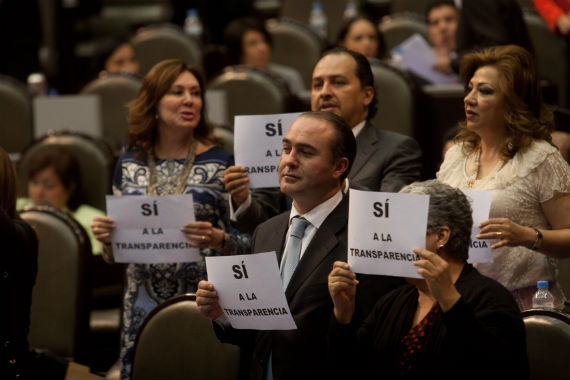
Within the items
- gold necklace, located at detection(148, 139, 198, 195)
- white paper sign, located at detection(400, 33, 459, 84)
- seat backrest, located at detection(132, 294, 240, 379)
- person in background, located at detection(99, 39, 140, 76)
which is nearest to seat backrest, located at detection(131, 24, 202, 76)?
person in background, located at detection(99, 39, 140, 76)

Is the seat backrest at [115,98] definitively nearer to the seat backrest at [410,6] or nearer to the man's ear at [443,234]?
the seat backrest at [410,6]

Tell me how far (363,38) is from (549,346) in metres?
3.70

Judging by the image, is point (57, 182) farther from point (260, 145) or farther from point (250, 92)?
point (260, 145)

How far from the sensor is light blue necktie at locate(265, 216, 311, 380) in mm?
2758

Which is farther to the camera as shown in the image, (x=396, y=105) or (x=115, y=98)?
(x=115, y=98)

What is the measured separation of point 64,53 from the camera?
870 cm

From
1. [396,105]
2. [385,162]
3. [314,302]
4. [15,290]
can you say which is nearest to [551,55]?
[396,105]

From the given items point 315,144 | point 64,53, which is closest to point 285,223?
point 315,144

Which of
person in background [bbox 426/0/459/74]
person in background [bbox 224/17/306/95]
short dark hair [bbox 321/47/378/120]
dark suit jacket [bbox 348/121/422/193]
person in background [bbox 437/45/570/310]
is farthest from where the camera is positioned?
person in background [bbox 224/17/306/95]

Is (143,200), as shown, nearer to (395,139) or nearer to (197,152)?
(197,152)

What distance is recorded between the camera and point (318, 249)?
8.88ft

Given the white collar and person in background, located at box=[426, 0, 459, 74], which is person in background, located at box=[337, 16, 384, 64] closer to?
person in background, located at box=[426, 0, 459, 74]

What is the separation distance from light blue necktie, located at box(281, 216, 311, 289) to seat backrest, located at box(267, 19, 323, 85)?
413 centimetres

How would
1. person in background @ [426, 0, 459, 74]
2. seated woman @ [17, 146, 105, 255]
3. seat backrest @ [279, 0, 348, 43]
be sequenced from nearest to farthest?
seated woman @ [17, 146, 105, 255] → person in background @ [426, 0, 459, 74] → seat backrest @ [279, 0, 348, 43]
